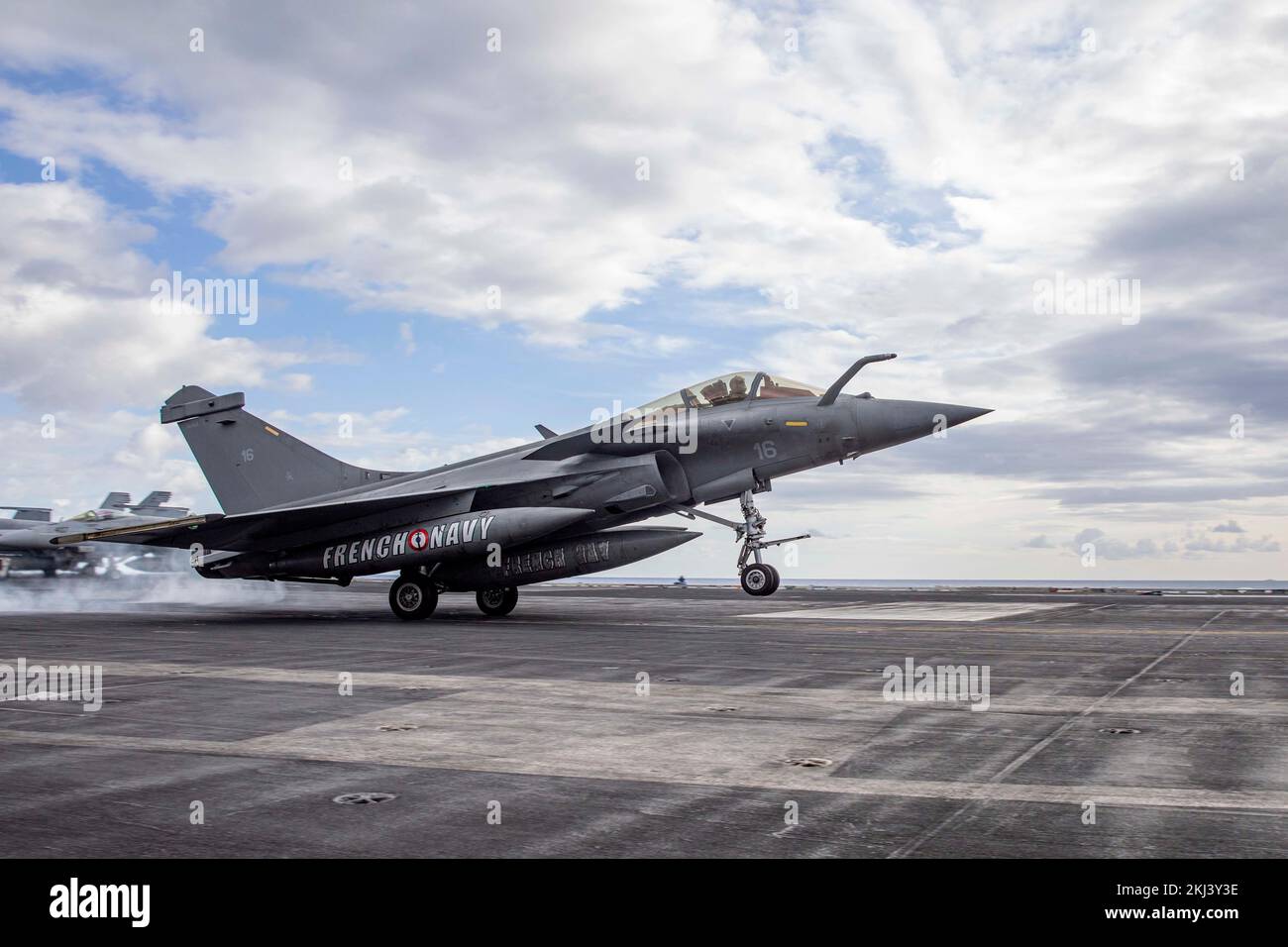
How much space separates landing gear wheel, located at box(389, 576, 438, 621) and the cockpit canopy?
7020 mm

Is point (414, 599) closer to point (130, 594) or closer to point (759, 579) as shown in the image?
point (759, 579)

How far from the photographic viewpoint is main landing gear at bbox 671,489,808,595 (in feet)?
59.5

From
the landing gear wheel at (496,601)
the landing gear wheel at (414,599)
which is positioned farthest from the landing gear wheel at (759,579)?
the landing gear wheel at (414,599)

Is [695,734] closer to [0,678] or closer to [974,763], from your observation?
[974,763]

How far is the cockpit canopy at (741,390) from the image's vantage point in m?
19.4

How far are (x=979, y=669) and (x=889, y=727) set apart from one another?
4242 mm

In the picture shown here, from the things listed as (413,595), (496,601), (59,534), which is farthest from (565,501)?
(59,534)

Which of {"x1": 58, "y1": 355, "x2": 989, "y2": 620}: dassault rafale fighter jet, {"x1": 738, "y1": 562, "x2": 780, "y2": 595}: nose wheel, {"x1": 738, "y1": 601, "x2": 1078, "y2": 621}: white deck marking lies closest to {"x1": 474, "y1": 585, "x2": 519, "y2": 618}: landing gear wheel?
{"x1": 58, "y1": 355, "x2": 989, "y2": 620}: dassault rafale fighter jet

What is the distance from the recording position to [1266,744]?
6.51 metres

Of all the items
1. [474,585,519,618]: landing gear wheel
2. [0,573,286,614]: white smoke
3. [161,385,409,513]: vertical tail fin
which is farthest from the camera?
[0,573,286,614]: white smoke

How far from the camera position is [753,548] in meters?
18.7

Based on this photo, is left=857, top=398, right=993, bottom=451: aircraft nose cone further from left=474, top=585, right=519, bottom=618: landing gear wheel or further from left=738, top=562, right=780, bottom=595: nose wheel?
left=474, top=585, right=519, bottom=618: landing gear wheel

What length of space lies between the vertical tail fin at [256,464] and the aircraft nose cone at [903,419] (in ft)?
40.6

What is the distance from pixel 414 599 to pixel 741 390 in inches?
345
